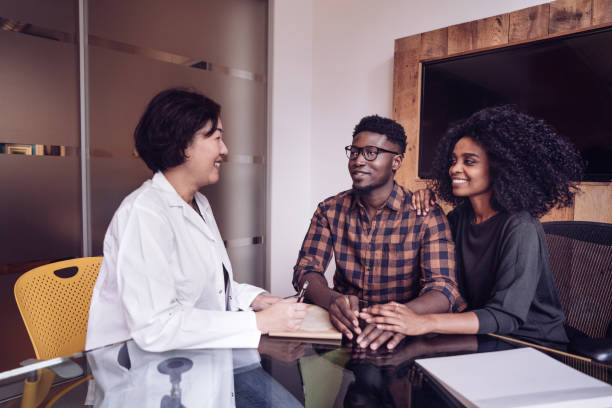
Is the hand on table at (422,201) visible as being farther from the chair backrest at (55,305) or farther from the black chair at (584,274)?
the chair backrest at (55,305)

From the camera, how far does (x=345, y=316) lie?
1.25 m

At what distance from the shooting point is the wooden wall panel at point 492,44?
2.13 meters

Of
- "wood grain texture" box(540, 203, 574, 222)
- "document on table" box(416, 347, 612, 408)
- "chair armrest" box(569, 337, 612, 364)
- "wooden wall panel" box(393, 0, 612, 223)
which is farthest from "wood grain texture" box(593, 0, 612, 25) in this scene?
"document on table" box(416, 347, 612, 408)

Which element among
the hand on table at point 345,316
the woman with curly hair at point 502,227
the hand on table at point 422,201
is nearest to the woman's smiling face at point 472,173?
the woman with curly hair at point 502,227

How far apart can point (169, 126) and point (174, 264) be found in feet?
1.55

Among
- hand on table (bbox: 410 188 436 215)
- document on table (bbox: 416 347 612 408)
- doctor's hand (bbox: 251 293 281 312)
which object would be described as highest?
hand on table (bbox: 410 188 436 215)

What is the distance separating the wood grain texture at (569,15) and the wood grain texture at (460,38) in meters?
0.45

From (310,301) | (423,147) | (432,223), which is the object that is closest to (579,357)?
(432,223)

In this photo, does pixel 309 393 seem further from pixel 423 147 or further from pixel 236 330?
pixel 423 147

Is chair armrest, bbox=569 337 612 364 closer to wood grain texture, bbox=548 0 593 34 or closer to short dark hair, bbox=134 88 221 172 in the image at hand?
short dark hair, bbox=134 88 221 172

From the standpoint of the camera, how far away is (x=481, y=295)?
4.97 feet

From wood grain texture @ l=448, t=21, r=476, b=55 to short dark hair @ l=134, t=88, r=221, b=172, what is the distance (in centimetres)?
190

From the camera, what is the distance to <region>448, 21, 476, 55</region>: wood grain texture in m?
2.57

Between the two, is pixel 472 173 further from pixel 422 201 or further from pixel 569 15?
pixel 569 15
